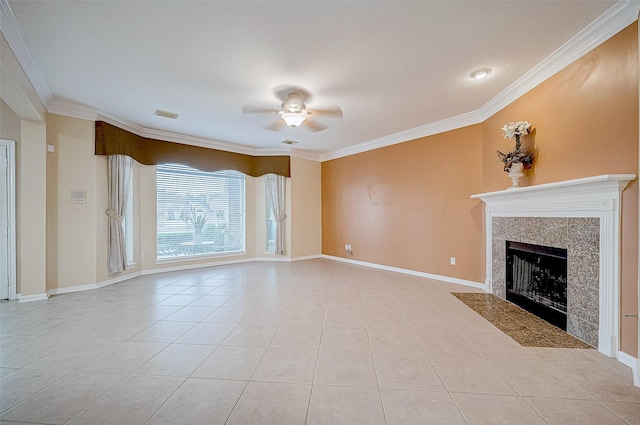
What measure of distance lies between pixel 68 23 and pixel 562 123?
15.0 ft

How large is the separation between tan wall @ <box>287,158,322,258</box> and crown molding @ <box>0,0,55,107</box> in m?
4.14

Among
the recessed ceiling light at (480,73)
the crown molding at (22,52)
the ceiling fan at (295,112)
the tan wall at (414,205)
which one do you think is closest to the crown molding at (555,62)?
the tan wall at (414,205)

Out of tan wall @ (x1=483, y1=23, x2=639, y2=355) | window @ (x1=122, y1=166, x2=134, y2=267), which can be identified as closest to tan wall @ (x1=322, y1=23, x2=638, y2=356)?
tan wall @ (x1=483, y1=23, x2=639, y2=355)

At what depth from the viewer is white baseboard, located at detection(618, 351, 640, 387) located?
5.65 feet

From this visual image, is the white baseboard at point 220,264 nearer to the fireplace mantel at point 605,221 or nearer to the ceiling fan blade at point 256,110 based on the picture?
the fireplace mantel at point 605,221

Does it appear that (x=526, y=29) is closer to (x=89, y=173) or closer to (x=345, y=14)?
(x=345, y=14)

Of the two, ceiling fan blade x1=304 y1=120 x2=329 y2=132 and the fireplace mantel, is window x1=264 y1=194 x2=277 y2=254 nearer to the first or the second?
ceiling fan blade x1=304 y1=120 x2=329 y2=132

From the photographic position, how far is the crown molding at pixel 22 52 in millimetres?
1992

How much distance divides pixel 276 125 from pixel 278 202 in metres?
2.11

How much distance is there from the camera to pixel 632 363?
1.89 metres

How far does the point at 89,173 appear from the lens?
Answer: 393cm

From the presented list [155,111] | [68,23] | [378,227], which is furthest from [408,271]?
[68,23]

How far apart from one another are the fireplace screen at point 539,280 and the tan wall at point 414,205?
1.98ft

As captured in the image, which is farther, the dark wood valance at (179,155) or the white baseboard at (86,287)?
the dark wood valance at (179,155)
